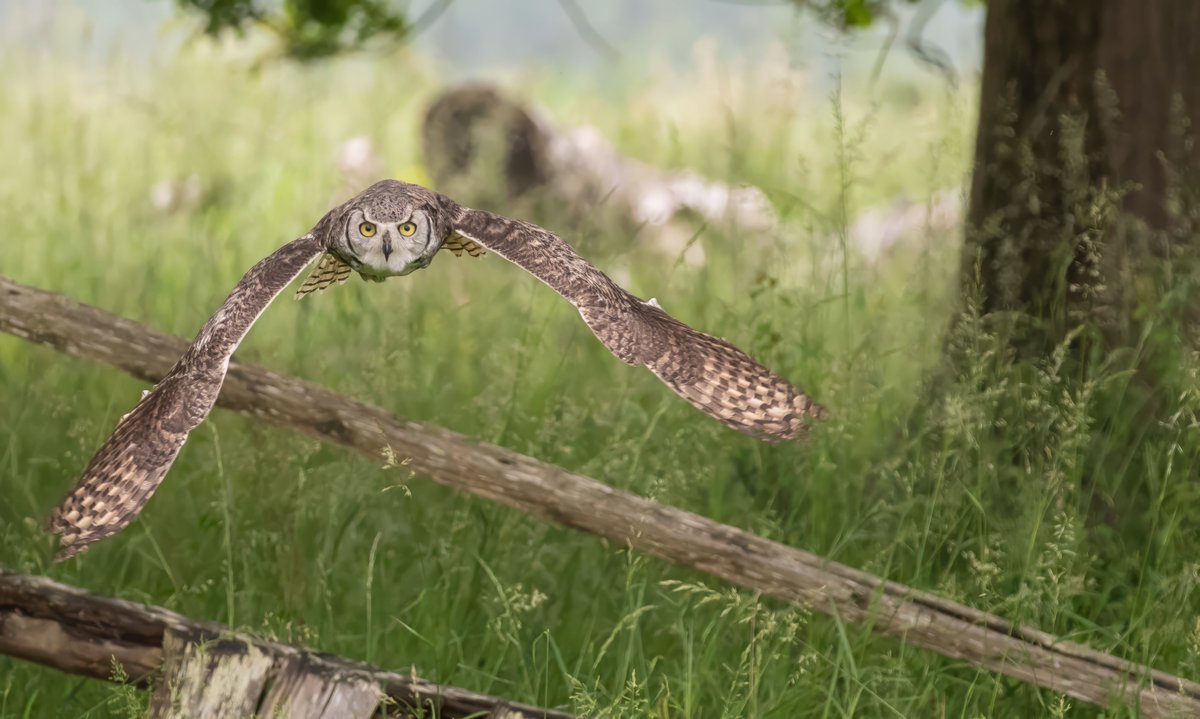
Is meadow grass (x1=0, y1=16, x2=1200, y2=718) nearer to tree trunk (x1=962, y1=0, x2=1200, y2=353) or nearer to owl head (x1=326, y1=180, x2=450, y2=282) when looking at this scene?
tree trunk (x1=962, y1=0, x2=1200, y2=353)

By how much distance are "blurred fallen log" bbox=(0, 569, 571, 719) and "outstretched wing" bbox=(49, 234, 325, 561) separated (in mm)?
427

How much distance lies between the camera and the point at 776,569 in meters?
3.21

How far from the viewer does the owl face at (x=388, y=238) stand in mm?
2859

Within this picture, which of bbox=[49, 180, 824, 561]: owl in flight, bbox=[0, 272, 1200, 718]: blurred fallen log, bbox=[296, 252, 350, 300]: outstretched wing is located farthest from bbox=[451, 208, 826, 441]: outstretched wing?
bbox=[296, 252, 350, 300]: outstretched wing

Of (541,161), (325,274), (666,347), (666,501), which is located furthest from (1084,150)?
(541,161)

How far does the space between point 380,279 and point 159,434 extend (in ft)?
2.04

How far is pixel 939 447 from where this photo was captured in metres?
4.31

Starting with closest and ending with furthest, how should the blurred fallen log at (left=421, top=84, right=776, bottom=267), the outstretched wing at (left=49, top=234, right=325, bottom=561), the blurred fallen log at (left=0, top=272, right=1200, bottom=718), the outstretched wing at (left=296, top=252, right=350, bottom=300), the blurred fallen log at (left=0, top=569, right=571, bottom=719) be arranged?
1. the outstretched wing at (left=49, top=234, right=325, bottom=561)
2. the blurred fallen log at (left=0, top=569, right=571, bottom=719)
3. the blurred fallen log at (left=0, top=272, right=1200, bottom=718)
4. the outstretched wing at (left=296, top=252, right=350, bottom=300)
5. the blurred fallen log at (left=421, top=84, right=776, bottom=267)

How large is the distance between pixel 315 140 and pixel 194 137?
176cm

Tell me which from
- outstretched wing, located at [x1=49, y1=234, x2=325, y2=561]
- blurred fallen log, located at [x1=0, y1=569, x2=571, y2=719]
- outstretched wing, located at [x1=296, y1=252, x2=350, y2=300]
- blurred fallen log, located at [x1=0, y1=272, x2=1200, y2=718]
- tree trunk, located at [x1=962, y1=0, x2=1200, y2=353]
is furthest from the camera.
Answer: tree trunk, located at [x1=962, y1=0, x2=1200, y2=353]

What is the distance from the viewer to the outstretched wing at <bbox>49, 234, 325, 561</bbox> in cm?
253

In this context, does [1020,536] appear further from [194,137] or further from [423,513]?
[194,137]

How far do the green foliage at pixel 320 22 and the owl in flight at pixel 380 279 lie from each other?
2.55m

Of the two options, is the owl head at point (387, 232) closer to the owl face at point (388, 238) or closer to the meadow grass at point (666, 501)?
the owl face at point (388, 238)
